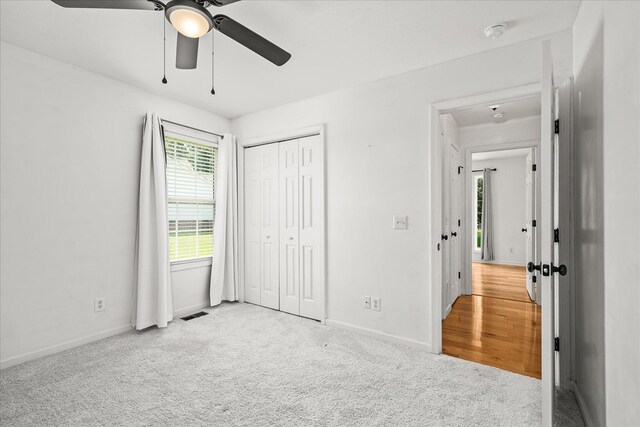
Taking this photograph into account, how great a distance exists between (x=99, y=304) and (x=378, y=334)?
269 cm

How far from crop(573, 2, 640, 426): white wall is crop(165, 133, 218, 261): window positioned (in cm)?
373

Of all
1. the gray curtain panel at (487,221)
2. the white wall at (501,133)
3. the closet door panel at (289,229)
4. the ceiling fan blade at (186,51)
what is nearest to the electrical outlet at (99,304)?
the closet door panel at (289,229)

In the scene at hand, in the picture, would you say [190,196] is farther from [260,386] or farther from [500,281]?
[500,281]

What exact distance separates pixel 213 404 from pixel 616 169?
95.7 inches

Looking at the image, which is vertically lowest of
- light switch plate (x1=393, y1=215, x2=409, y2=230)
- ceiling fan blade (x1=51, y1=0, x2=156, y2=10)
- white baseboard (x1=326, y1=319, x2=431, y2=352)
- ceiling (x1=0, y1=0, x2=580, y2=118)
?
white baseboard (x1=326, y1=319, x2=431, y2=352)

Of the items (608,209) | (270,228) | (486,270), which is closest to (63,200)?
(270,228)

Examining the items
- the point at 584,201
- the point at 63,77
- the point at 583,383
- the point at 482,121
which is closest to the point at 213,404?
the point at 583,383

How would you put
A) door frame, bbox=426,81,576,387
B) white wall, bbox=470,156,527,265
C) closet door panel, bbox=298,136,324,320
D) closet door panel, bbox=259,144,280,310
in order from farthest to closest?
white wall, bbox=470,156,527,265, closet door panel, bbox=259,144,280,310, closet door panel, bbox=298,136,324,320, door frame, bbox=426,81,576,387

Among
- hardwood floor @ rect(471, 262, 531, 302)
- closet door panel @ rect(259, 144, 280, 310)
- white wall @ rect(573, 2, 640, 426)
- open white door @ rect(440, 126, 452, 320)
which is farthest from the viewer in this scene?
hardwood floor @ rect(471, 262, 531, 302)

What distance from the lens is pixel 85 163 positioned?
2912 millimetres

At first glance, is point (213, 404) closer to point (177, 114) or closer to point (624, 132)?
point (624, 132)

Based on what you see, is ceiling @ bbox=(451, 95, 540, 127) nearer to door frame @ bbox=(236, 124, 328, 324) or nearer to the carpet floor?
door frame @ bbox=(236, 124, 328, 324)

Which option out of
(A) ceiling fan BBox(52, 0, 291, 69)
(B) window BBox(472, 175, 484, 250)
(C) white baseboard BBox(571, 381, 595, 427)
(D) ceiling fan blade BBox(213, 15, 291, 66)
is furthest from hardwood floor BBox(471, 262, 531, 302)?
(A) ceiling fan BBox(52, 0, 291, 69)

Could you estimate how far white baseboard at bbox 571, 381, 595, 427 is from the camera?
1.72 meters
